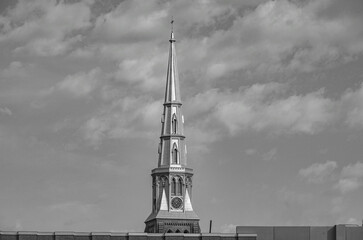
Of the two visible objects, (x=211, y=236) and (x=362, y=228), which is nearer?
(x=362, y=228)

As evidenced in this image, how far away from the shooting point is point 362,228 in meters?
186

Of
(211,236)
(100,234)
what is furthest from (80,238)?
(211,236)

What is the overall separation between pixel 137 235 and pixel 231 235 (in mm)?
11767

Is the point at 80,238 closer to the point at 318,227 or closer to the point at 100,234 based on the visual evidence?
the point at 100,234

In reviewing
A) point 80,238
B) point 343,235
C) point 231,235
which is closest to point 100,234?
point 80,238

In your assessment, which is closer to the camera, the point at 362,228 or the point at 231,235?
the point at 362,228

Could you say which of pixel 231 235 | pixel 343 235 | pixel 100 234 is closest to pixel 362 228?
pixel 343 235

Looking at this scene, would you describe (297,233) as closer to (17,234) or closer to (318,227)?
(318,227)

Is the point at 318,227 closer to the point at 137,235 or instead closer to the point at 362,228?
the point at 362,228

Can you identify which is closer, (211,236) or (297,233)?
(297,233)

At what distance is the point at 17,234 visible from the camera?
194 meters

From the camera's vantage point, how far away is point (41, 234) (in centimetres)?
19562

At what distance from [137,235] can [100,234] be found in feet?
15.4

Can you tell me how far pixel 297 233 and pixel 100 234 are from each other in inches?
1006
